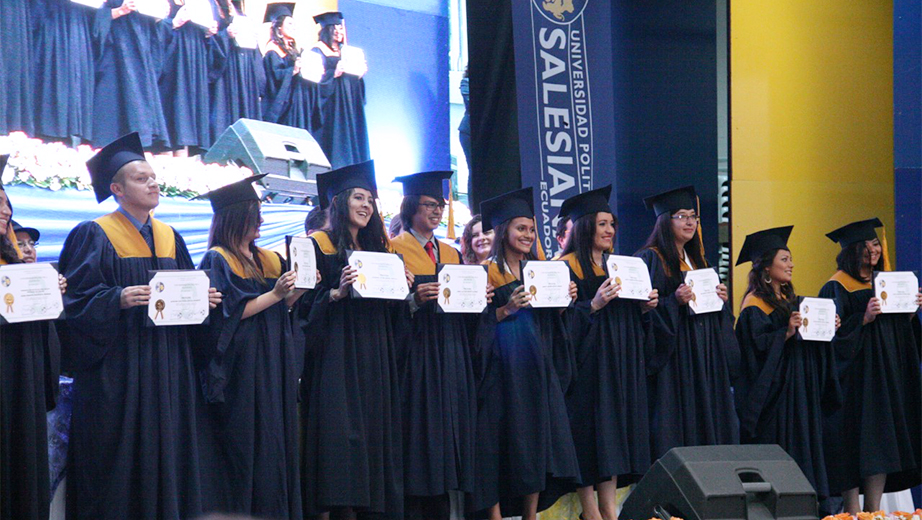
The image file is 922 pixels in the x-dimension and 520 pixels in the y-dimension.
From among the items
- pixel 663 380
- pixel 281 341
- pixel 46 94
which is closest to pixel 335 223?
pixel 281 341

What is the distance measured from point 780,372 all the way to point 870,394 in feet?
2.31

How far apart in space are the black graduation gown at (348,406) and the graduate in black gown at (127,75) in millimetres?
1490

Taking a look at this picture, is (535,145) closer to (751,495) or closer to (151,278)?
(151,278)

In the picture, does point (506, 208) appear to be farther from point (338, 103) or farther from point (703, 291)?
point (338, 103)

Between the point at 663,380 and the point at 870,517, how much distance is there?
8.55 feet

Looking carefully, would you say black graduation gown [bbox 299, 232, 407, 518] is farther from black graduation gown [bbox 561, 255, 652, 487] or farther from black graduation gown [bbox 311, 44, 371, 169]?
black graduation gown [bbox 311, 44, 371, 169]

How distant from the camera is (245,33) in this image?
20.0ft

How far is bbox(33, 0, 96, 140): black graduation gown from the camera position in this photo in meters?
5.32

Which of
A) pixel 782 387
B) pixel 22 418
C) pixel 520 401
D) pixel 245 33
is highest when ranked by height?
pixel 245 33

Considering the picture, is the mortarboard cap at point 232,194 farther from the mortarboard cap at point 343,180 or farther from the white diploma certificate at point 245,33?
the white diploma certificate at point 245,33

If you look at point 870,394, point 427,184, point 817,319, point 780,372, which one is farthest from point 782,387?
point 427,184

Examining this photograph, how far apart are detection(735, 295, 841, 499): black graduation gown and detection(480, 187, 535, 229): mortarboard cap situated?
1743 millimetres

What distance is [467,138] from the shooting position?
7379 mm

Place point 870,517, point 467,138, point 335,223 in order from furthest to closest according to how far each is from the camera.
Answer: point 467,138 → point 335,223 → point 870,517
